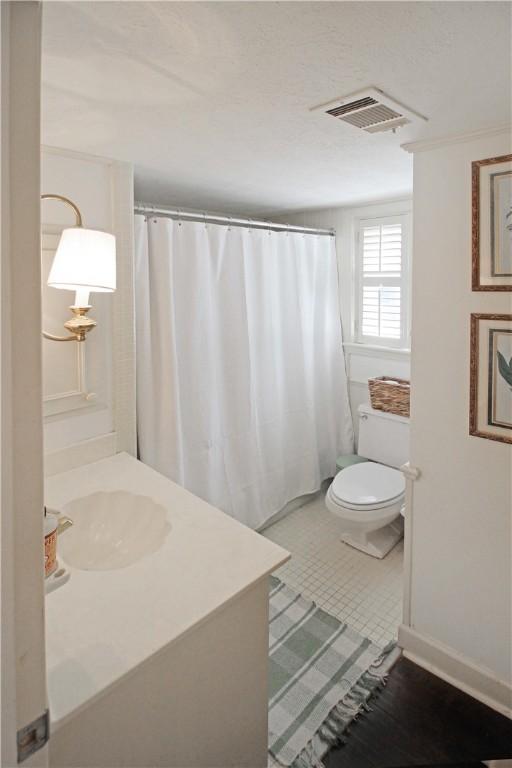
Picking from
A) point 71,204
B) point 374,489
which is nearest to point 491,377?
point 374,489

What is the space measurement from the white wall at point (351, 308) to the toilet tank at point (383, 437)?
318 millimetres

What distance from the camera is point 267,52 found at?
3.35 ft

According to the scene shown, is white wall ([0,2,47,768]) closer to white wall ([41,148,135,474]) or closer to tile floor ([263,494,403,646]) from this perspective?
white wall ([41,148,135,474])

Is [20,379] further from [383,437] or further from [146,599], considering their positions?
[383,437]

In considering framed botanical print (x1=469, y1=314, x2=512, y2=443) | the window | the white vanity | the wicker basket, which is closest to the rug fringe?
the white vanity

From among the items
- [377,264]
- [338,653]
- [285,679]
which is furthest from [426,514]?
[377,264]

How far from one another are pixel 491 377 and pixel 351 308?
1897 mm

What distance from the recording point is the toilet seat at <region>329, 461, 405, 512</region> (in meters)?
2.56

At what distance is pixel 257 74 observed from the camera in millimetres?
1125

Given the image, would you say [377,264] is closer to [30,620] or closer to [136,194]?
[136,194]

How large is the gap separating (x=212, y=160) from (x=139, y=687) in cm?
181

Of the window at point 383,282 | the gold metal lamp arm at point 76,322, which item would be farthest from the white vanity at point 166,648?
the window at point 383,282

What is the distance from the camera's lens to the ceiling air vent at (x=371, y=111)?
127cm

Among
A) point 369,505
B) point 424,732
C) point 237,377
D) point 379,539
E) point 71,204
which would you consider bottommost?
point 424,732
